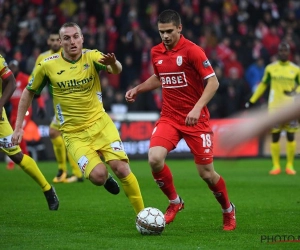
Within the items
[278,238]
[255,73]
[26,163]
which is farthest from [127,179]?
[255,73]

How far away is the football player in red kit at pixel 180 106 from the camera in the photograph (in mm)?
8281

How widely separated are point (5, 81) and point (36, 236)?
283cm

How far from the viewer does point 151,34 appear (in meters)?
24.7

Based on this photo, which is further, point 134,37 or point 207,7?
point 207,7

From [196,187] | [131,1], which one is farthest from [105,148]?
[131,1]

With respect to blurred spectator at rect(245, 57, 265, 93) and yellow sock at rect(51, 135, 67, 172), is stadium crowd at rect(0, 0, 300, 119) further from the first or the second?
yellow sock at rect(51, 135, 67, 172)

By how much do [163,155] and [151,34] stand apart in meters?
16.7

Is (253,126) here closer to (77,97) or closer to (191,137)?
(191,137)

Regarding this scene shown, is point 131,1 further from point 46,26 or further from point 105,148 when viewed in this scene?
point 105,148

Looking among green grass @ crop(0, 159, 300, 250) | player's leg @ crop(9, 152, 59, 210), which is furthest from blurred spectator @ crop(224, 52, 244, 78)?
player's leg @ crop(9, 152, 59, 210)

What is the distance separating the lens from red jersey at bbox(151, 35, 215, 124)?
837 cm

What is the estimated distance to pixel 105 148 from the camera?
28.0 feet

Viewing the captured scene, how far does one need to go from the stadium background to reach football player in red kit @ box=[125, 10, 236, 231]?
11956mm

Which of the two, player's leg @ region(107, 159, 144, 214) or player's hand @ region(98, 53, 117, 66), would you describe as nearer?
player's hand @ region(98, 53, 117, 66)
